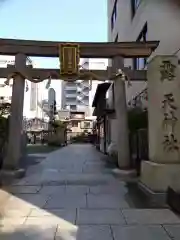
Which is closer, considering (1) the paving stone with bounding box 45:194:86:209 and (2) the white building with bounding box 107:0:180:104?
(1) the paving stone with bounding box 45:194:86:209

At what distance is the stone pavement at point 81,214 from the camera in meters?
5.10

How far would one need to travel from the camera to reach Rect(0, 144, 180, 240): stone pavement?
510cm

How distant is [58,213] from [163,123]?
3.98 meters

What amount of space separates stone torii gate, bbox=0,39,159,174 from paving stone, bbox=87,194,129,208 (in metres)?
3.95

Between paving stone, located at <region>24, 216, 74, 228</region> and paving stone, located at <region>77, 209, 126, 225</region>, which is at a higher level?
paving stone, located at <region>24, 216, 74, 228</region>

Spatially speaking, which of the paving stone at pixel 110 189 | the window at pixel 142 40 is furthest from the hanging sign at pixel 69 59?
the window at pixel 142 40

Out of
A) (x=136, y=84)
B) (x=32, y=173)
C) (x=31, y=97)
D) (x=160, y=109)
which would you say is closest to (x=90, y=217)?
Result: (x=160, y=109)

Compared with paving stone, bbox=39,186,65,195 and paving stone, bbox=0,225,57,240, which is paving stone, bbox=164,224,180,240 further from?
paving stone, bbox=39,186,65,195

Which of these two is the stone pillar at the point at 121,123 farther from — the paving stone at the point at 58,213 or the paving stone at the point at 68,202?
the paving stone at the point at 58,213

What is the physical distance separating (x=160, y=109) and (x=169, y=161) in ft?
4.82

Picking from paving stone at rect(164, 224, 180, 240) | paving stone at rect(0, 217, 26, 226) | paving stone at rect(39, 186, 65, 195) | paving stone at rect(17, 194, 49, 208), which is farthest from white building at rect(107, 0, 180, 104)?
paving stone at rect(0, 217, 26, 226)

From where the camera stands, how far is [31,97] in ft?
196

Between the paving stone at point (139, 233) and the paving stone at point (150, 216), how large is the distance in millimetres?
374

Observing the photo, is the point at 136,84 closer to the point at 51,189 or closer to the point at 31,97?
the point at 51,189
